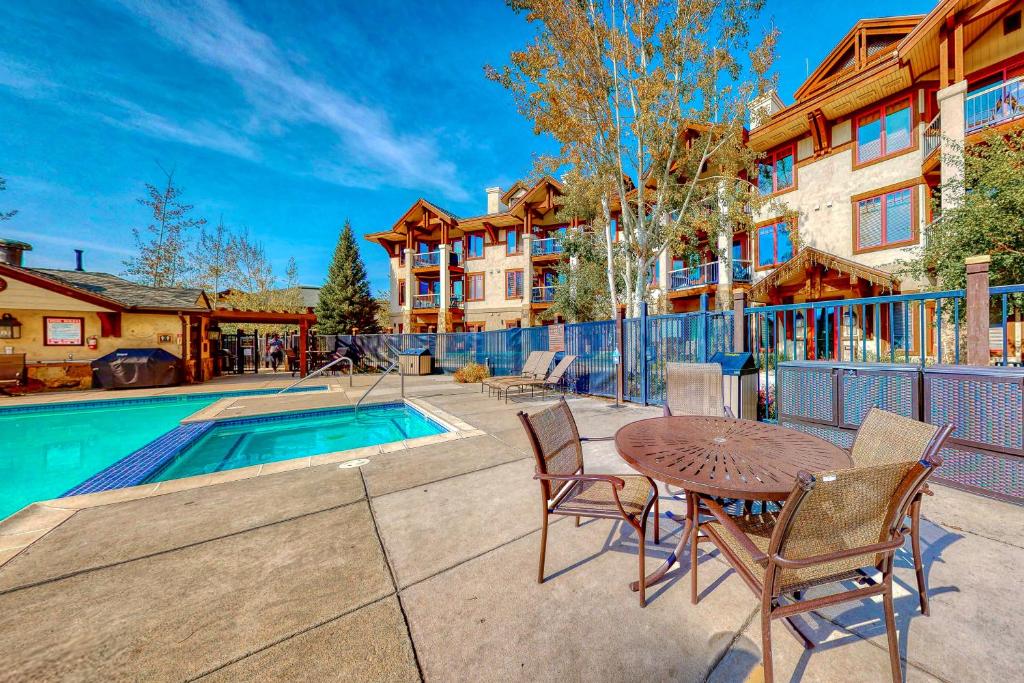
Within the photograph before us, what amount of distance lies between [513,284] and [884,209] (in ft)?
52.4

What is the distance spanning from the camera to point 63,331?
35.8 feet

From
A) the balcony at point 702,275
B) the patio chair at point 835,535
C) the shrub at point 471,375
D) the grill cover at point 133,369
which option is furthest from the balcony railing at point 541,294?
the patio chair at point 835,535

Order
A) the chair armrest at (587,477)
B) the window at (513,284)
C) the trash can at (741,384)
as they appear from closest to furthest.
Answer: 1. the chair armrest at (587,477)
2. the trash can at (741,384)
3. the window at (513,284)

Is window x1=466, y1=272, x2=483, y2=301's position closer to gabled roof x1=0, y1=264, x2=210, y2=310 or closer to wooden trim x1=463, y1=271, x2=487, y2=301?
wooden trim x1=463, y1=271, x2=487, y2=301

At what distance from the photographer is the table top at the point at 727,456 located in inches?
62.2

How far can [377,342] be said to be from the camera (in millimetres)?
16828

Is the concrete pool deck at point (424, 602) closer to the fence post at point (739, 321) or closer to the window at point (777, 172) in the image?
the fence post at point (739, 321)

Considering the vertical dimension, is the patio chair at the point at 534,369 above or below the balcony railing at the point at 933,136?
below

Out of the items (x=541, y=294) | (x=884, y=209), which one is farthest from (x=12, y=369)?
(x=884, y=209)

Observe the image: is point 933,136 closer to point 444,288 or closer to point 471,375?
point 471,375

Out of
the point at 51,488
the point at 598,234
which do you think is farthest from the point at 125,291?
the point at 598,234

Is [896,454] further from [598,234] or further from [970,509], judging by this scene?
[598,234]

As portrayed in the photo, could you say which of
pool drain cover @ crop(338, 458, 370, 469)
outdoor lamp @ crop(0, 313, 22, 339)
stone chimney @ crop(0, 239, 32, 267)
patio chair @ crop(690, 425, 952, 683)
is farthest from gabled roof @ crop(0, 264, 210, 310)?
patio chair @ crop(690, 425, 952, 683)

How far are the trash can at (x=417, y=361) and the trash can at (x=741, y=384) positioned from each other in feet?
39.1
